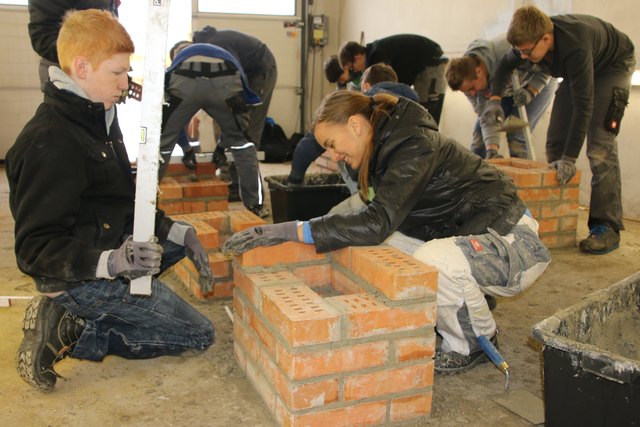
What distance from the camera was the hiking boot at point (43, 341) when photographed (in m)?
2.02

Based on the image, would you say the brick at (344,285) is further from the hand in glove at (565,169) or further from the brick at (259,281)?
the hand in glove at (565,169)

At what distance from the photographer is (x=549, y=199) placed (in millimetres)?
3734

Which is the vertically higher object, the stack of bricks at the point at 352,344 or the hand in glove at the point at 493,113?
the hand in glove at the point at 493,113

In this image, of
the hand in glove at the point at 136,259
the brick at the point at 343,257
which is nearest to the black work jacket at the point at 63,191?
the hand in glove at the point at 136,259

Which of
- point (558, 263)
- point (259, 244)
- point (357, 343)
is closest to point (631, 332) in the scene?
point (357, 343)

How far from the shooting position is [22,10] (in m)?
7.01

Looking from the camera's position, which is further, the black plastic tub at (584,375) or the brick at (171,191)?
the brick at (171,191)

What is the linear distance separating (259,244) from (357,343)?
0.51m

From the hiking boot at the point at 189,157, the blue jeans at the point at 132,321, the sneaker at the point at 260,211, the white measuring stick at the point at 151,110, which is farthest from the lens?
the hiking boot at the point at 189,157

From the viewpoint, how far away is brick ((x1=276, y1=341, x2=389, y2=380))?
5.75ft

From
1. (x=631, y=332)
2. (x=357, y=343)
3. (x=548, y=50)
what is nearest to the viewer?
(x=357, y=343)

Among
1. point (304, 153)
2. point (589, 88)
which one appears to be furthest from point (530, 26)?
point (304, 153)

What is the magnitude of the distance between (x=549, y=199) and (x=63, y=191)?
2831 mm

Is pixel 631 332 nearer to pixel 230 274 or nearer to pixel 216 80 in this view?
pixel 230 274
